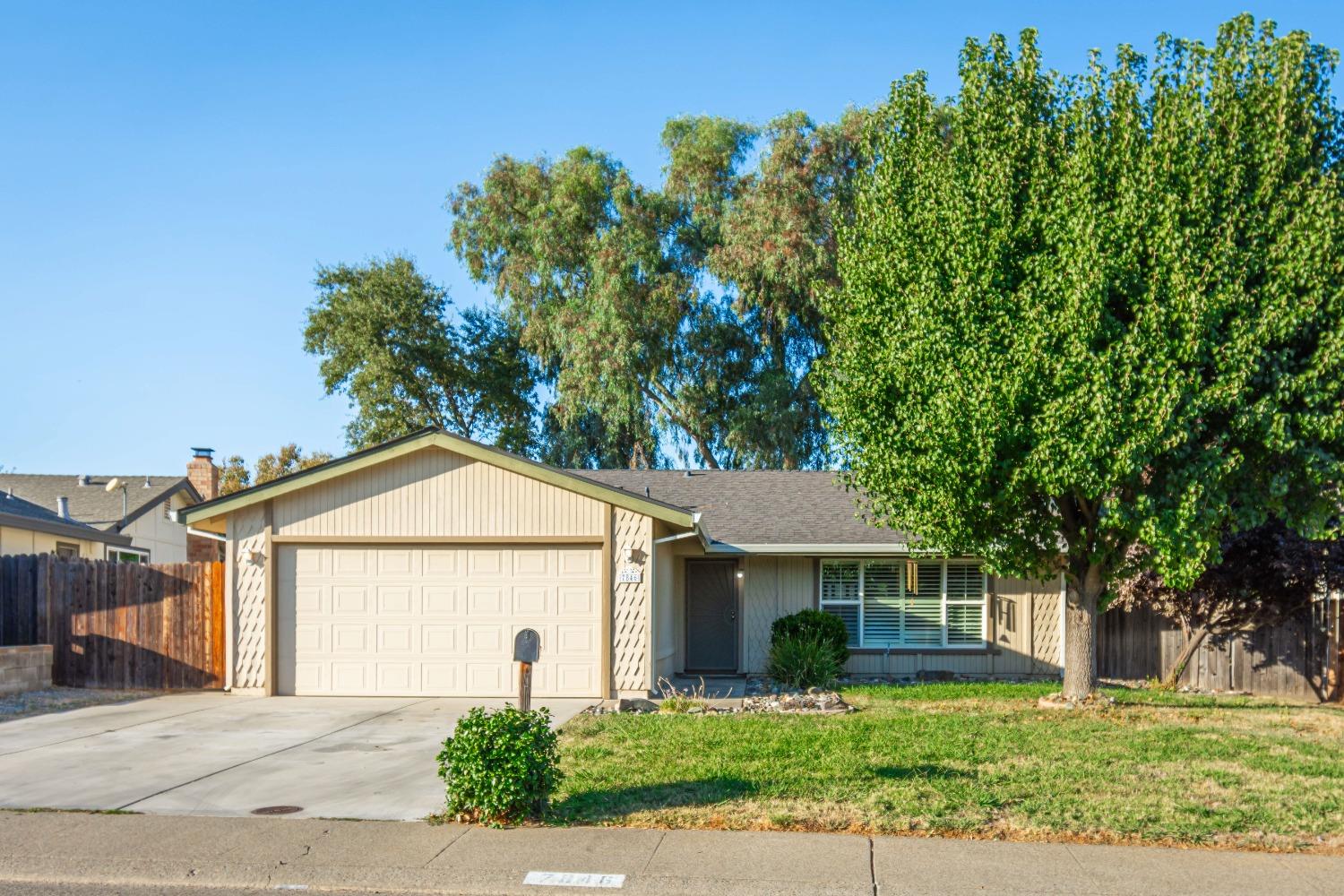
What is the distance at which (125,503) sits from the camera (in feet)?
96.6

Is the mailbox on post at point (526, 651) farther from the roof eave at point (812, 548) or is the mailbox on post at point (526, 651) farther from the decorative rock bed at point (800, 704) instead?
the roof eave at point (812, 548)

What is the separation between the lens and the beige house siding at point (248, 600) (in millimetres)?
16000

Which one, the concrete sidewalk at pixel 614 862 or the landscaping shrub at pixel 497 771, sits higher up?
the landscaping shrub at pixel 497 771

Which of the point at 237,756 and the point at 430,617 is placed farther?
the point at 430,617

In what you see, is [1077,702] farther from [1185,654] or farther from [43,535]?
[43,535]

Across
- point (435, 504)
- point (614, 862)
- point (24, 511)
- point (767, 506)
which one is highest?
point (435, 504)

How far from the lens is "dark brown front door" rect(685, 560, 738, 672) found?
19719 mm

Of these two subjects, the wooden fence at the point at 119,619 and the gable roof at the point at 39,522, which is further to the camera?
the gable roof at the point at 39,522

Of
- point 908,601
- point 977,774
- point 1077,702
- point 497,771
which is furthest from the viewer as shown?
point 908,601

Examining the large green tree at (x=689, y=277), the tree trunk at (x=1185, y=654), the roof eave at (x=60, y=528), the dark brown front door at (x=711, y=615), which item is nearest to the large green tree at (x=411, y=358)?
the large green tree at (x=689, y=277)

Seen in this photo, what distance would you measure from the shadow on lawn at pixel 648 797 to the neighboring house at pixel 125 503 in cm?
1924

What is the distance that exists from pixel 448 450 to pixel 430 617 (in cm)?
231

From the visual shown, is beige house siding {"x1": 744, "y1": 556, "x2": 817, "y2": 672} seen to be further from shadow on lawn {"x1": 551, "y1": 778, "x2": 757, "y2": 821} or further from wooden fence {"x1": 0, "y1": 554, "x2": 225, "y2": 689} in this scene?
shadow on lawn {"x1": 551, "y1": 778, "x2": 757, "y2": 821}

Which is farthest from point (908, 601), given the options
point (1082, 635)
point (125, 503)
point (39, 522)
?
point (125, 503)
